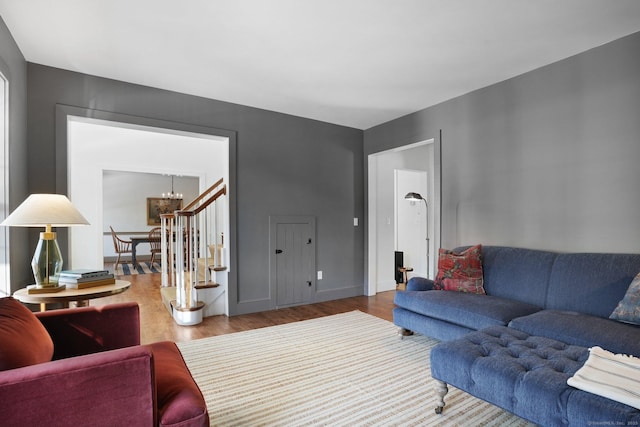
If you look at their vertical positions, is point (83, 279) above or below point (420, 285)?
above

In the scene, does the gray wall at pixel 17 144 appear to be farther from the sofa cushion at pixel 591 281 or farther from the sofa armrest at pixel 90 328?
the sofa cushion at pixel 591 281

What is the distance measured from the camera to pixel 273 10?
2.31 meters

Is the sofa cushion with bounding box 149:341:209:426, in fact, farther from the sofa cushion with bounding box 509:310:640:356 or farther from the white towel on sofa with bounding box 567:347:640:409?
the sofa cushion with bounding box 509:310:640:356

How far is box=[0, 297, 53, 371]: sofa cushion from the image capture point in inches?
47.5

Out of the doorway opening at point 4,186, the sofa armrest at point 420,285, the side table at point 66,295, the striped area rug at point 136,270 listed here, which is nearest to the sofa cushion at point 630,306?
the sofa armrest at point 420,285

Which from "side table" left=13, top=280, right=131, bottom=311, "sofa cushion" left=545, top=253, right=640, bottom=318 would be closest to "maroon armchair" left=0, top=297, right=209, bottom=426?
"side table" left=13, top=280, right=131, bottom=311

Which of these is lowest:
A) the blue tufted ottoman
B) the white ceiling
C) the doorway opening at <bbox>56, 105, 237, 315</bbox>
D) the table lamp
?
the blue tufted ottoman

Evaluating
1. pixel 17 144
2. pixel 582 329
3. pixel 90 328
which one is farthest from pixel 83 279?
pixel 582 329

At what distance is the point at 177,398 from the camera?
4.36 feet

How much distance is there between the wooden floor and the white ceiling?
2.58 metres

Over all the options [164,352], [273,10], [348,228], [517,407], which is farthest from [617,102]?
[164,352]

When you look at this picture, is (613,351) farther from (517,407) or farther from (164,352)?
(164,352)

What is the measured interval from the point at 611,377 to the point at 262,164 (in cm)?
378

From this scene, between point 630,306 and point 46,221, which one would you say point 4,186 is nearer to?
point 46,221
